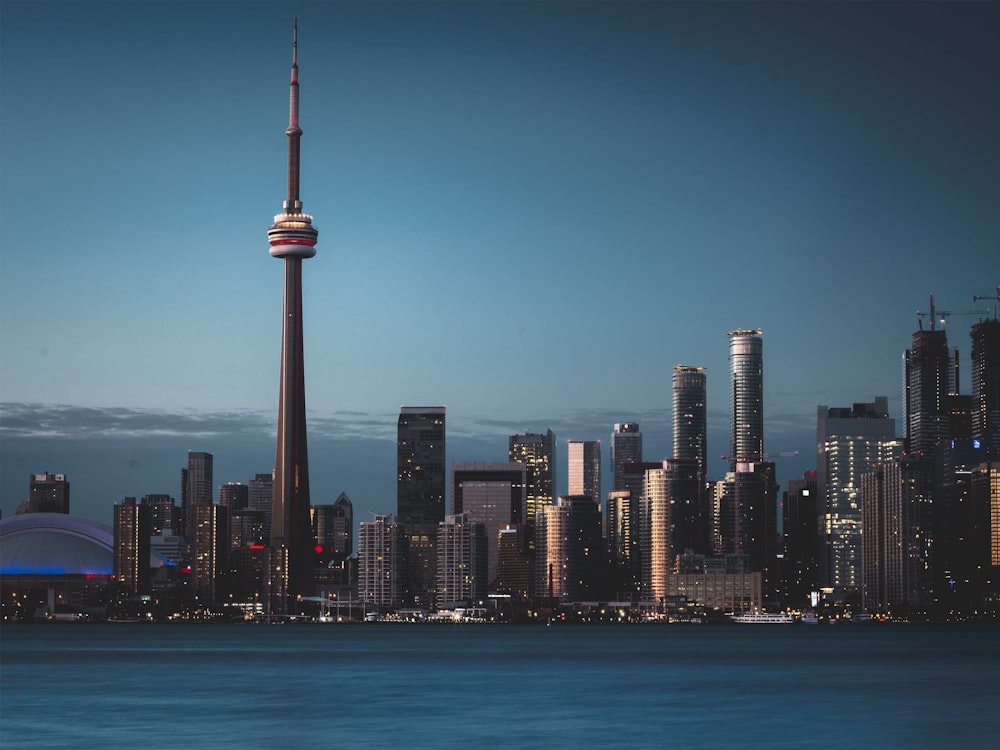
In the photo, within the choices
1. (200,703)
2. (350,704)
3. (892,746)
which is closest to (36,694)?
(200,703)

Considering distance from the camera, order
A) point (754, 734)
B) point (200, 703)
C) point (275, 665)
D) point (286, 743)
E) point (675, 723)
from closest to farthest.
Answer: point (286, 743)
point (754, 734)
point (675, 723)
point (200, 703)
point (275, 665)

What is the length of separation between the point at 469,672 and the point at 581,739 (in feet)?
218

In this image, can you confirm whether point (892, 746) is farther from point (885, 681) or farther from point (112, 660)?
point (112, 660)

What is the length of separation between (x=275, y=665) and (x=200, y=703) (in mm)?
60754

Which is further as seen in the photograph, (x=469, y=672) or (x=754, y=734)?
(x=469, y=672)

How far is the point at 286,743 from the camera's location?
79.6 metres

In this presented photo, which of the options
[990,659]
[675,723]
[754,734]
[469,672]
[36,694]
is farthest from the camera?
[990,659]

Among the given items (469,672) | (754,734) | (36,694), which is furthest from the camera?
(469,672)

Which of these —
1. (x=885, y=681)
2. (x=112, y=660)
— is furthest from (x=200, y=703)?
(x=112, y=660)

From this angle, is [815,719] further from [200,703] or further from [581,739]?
[200,703]

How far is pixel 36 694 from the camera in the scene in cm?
11288

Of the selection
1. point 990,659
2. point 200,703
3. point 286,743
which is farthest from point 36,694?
point 990,659

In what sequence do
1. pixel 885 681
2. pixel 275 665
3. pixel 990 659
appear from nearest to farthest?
pixel 885 681 < pixel 275 665 < pixel 990 659

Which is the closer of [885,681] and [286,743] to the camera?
[286,743]
